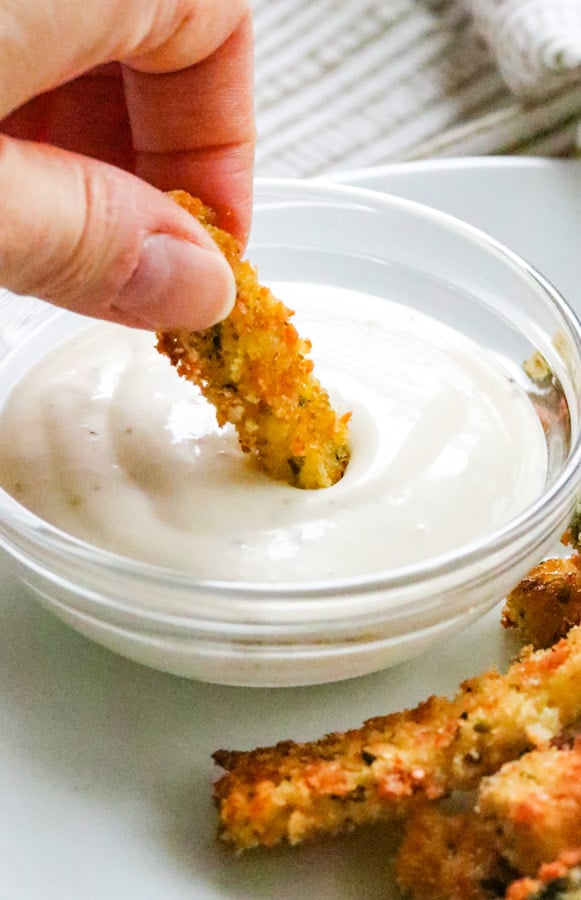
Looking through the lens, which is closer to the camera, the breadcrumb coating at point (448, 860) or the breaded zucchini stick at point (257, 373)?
the breadcrumb coating at point (448, 860)

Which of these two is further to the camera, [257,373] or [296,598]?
[257,373]

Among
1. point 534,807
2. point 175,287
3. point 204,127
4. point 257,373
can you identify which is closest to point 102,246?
point 175,287

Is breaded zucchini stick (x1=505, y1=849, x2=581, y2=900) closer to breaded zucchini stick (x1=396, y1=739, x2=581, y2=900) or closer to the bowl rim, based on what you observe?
breaded zucchini stick (x1=396, y1=739, x2=581, y2=900)

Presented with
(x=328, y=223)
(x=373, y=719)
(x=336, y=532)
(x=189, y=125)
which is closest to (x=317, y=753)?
(x=373, y=719)

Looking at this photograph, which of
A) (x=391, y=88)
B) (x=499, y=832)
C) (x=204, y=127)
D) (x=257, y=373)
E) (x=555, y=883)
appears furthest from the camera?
(x=391, y=88)

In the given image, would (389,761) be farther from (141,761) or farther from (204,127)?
(204,127)

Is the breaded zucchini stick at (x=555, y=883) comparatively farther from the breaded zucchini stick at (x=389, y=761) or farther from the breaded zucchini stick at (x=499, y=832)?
the breaded zucchini stick at (x=389, y=761)

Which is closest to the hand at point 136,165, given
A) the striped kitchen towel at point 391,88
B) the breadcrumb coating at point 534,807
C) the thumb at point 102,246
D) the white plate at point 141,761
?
the thumb at point 102,246

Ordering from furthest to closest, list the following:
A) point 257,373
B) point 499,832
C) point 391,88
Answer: point 391,88, point 257,373, point 499,832

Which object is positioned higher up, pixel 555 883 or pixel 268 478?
pixel 555 883
